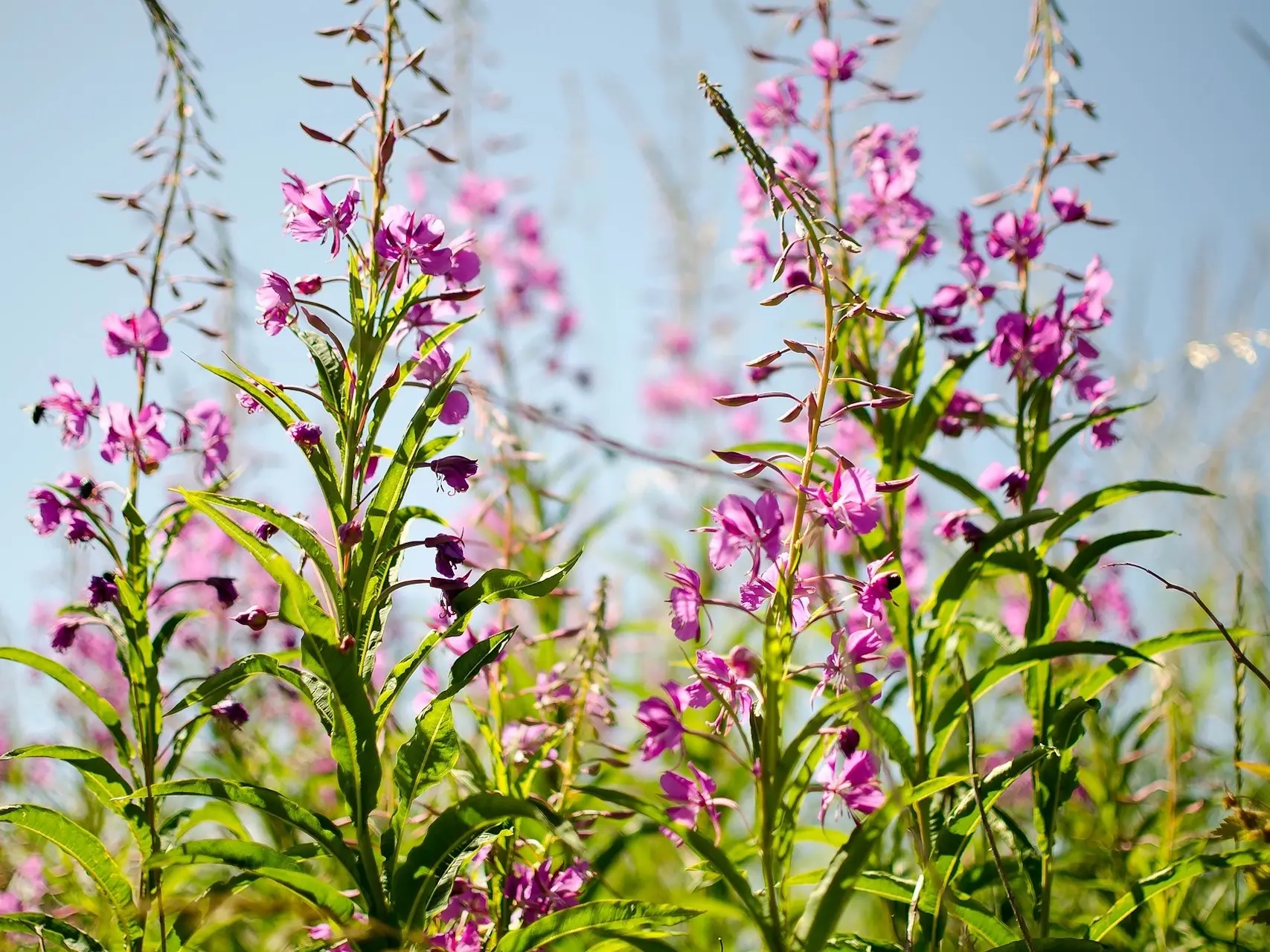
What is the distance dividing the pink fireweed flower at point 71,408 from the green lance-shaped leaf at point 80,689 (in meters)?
0.57

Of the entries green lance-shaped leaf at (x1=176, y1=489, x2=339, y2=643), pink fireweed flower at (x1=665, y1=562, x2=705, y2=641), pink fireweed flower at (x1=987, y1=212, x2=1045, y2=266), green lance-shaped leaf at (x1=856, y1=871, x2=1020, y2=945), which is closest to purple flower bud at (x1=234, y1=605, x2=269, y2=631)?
green lance-shaped leaf at (x1=176, y1=489, x2=339, y2=643)

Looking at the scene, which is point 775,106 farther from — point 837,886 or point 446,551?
point 837,886

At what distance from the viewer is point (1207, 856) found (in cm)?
184

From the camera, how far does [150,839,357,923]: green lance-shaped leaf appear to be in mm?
1508

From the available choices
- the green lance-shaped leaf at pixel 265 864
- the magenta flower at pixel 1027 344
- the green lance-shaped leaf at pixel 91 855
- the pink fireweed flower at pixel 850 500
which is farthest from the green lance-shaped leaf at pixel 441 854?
the magenta flower at pixel 1027 344

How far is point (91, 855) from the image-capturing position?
185 cm

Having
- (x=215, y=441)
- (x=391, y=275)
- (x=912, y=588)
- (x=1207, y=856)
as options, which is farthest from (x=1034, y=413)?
(x=215, y=441)

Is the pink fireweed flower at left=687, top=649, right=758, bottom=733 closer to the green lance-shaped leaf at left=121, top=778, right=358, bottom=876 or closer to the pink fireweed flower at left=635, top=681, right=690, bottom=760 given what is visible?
the pink fireweed flower at left=635, top=681, right=690, bottom=760

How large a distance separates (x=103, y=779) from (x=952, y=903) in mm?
1675

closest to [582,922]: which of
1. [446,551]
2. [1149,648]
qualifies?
[446,551]

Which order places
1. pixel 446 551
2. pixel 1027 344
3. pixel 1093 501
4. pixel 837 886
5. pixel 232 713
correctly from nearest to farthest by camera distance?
1. pixel 837 886
2. pixel 446 551
3. pixel 232 713
4. pixel 1093 501
5. pixel 1027 344

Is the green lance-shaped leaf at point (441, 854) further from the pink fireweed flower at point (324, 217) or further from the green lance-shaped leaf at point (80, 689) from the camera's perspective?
the pink fireweed flower at point (324, 217)

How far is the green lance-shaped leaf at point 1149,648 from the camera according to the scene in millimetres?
2023

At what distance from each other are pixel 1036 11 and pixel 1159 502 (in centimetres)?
331
